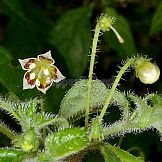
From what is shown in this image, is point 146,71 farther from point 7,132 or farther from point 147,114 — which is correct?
point 7,132

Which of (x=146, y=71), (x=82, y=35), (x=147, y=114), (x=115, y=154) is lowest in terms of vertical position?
(x=115, y=154)

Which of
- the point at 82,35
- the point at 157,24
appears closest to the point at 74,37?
the point at 82,35

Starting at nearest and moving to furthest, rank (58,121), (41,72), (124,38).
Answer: (58,121) → (41,72) → (124,38)

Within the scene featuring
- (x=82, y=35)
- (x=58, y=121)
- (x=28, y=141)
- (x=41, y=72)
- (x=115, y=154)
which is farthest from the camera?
(x=82, y=35)

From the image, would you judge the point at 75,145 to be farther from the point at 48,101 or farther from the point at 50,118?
the point at 48,101

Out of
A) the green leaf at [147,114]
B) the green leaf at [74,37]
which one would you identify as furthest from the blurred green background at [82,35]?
the green leaf at [147,114]

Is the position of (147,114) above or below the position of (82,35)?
below

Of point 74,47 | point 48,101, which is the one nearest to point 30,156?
point 48,101
